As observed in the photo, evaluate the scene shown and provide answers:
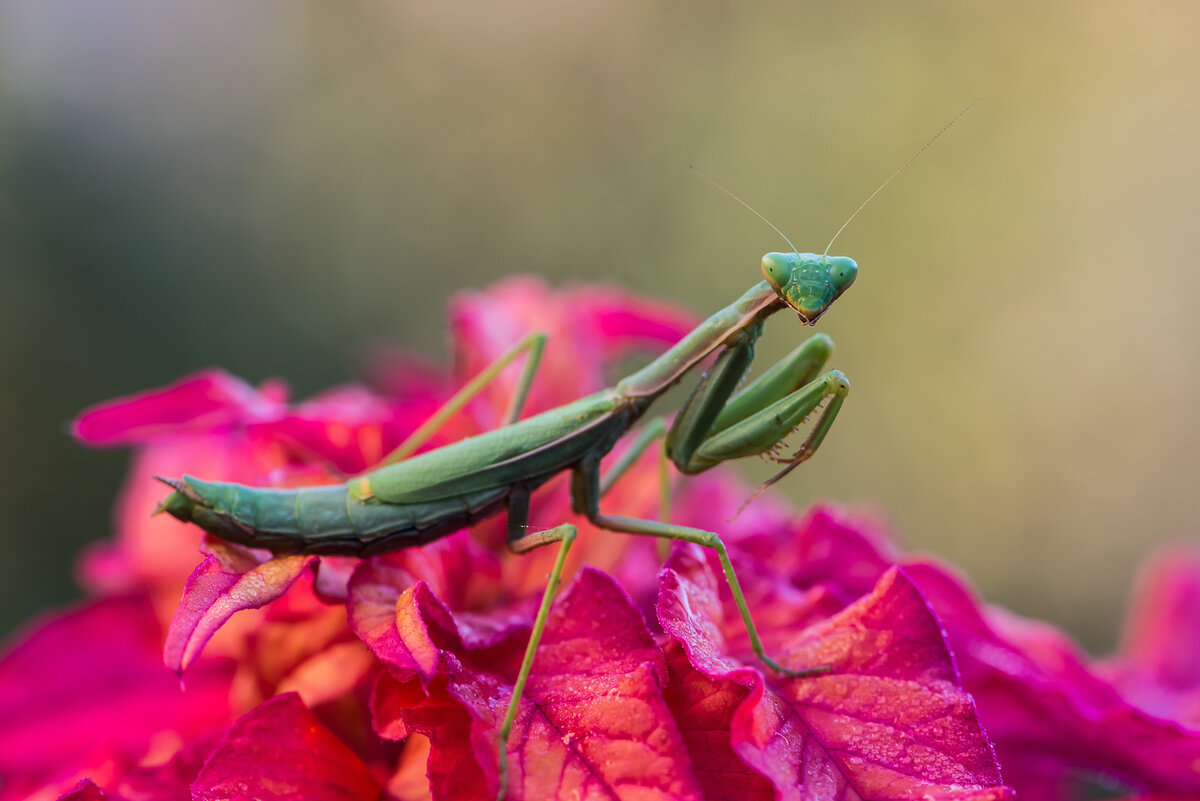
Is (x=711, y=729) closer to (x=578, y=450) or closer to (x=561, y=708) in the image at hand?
(x=561, y=708)

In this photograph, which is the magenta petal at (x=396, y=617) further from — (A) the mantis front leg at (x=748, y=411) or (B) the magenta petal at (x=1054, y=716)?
(B) the magenta petal at (x=1054, y=716)

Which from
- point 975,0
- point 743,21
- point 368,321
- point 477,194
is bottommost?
point 368,321

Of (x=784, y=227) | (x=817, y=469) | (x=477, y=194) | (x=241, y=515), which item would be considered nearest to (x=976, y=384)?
(x=817, y=469)

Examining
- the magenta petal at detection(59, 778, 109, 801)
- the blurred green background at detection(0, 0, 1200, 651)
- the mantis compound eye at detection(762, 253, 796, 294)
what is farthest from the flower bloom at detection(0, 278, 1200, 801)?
the blurred green background at detection(0, 0, 1200, 651)

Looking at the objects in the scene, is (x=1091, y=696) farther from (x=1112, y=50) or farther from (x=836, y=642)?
(x=1112, y=50)

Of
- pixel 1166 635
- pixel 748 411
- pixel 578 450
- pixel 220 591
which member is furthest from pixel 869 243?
pixel 220 591

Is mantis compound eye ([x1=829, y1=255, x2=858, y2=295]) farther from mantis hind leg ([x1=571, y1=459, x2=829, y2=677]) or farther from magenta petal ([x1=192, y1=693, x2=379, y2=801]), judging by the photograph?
magenta petal ([x1=192, y1=693, x2=379, y2=801])

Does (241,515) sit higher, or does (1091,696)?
(1091,696)
